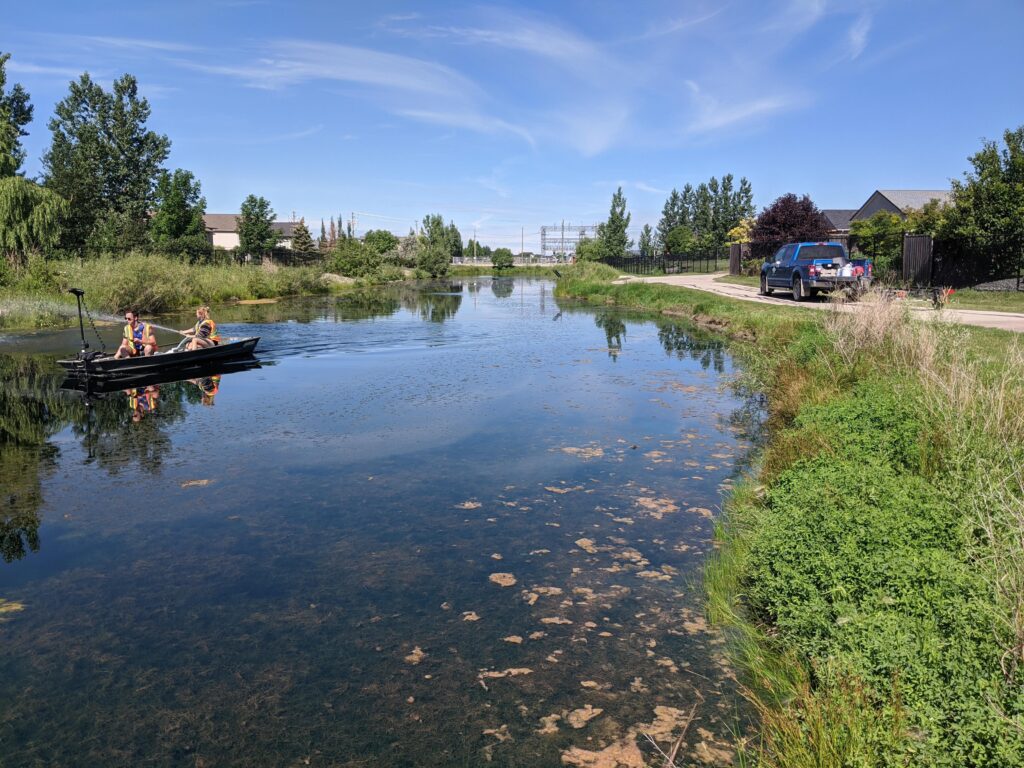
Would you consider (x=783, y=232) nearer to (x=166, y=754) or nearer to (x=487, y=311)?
(x=487, y=311)

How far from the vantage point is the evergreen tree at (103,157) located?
64.5 meters

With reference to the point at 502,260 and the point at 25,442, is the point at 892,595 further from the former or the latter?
the point at 502,260

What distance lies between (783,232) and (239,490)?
4137 cm

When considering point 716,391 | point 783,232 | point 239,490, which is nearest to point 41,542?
point 239,490

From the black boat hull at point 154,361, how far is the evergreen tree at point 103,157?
169 ft

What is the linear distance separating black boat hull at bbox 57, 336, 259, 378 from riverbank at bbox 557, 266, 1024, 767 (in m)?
14.0

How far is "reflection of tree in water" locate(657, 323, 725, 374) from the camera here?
18992mm

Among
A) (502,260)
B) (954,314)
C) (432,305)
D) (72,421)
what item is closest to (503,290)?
(432,305)

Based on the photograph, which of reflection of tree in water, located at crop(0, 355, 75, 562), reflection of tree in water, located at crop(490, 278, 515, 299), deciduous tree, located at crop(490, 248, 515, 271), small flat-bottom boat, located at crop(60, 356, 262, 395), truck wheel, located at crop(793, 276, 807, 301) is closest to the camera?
reflection of tree in water, located at crop(0, 355, 75, 562)

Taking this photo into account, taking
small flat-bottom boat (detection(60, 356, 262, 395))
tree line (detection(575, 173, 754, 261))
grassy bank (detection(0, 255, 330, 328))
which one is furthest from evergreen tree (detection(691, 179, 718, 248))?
small flat-bottom boat (detection(60, 356, 262, 395))

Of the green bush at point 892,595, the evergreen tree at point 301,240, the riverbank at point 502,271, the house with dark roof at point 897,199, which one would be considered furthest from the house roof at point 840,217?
the green bush at point 892,595

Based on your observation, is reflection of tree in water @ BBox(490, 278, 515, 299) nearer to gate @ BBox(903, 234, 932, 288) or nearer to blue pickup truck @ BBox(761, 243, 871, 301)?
blue pickup truck @ BBox(761, 243, 871, 301)

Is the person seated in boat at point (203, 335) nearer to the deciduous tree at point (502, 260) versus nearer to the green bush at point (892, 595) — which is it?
the green bush at point (892, 595)

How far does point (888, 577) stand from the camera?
469cm
